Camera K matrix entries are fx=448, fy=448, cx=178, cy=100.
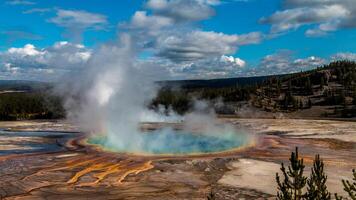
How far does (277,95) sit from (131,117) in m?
51.2

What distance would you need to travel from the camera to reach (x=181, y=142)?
40625 millimetres

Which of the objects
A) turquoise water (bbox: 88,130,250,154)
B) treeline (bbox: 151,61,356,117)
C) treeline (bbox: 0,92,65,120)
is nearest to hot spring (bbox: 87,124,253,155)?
turquoise water (bbox: 88,130,250,154)

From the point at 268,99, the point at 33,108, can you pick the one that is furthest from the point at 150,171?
the point at 33,108

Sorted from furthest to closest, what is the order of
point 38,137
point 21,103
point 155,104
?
point 21,103 < point 155,104 < point 38,137

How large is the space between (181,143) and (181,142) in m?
0.75

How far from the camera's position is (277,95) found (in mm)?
94375

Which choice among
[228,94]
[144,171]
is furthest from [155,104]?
[144,171]

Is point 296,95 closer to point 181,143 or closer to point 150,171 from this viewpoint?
point 181,143

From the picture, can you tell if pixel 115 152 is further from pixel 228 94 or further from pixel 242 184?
pixel 228 94

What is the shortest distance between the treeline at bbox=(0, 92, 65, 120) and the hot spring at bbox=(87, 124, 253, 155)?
3877cm

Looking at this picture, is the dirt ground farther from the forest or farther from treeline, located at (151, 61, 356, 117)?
treeline, located at (151, 61, 356, 117)

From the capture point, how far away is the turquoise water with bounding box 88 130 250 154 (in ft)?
115

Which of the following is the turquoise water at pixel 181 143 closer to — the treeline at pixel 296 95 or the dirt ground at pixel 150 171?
the dirt ground at pixel 150 171

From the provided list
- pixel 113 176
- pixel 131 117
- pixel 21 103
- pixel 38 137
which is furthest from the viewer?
pixel 21 103
